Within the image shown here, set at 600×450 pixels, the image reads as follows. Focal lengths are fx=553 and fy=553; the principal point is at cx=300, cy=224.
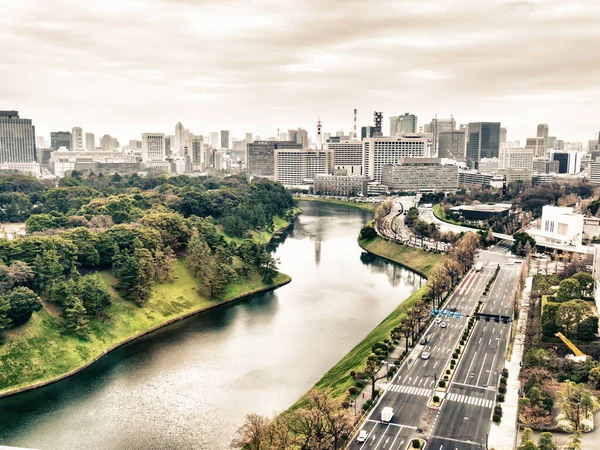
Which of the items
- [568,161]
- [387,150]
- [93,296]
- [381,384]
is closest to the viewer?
[381,384]

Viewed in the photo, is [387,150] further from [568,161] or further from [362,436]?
[362,436]

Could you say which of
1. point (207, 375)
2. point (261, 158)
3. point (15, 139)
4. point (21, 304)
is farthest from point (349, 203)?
point (15, 139)

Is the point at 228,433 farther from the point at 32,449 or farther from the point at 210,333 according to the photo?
the point at 210,333

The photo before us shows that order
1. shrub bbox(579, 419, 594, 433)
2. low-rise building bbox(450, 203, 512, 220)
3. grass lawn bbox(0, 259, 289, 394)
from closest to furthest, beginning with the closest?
shrub bbox(579, 419, 594, 433) → grass lawn bbox(0, 259, 289, 394) → low-rise building bbox(450, 203, 512, 220)

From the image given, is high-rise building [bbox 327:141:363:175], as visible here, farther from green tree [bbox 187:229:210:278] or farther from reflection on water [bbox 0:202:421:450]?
green tree [bbox 187:229:210:278]

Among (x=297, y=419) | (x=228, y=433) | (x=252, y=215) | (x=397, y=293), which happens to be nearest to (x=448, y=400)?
(x=297, y=419)

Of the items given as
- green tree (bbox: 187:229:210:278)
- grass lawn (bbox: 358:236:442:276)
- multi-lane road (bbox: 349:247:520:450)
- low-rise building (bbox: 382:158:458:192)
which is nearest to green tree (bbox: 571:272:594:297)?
multi-lane road (bbox: 349:247:520:450)

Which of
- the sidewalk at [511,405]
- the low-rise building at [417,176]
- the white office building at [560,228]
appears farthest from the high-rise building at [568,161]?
the sidewalk at [511,405]
